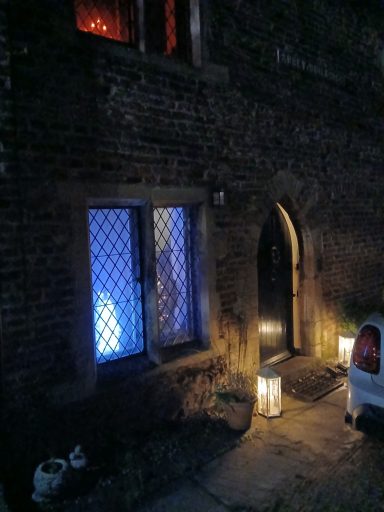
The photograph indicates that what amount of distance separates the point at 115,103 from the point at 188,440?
3508mm

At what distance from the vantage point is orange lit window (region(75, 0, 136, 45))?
426cm

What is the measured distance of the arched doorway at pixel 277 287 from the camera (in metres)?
6.36

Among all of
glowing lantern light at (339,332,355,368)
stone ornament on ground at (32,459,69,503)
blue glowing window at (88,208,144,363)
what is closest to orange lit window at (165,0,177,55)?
blue glowing window at (88,208,144,363)

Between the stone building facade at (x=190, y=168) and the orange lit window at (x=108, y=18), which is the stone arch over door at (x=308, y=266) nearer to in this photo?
the stone building facade at (x=190, y=168)

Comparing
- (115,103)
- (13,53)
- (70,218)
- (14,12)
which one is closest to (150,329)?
(70,218)

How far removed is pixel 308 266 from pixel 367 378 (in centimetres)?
322

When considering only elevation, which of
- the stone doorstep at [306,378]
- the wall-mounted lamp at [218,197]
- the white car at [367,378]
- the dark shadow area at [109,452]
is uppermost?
the wall-mounted lamp at [218,197]

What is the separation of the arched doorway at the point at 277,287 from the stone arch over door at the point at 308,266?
0.11 meters

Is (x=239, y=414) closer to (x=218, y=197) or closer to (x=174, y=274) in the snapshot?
(x=174, y=274)

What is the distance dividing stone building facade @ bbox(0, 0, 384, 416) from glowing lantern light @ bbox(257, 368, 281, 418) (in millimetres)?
578

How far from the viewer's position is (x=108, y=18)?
447 cm

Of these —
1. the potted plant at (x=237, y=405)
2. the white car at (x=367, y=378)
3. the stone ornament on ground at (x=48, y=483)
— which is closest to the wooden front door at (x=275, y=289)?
the potted plant at (x=237, y=405)

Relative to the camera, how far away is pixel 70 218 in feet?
13.0

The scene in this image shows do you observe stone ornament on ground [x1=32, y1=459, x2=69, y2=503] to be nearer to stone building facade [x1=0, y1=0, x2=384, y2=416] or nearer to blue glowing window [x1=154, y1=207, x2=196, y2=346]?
stone building facade [x1=0, y1=0, x2=384, y2=416]
